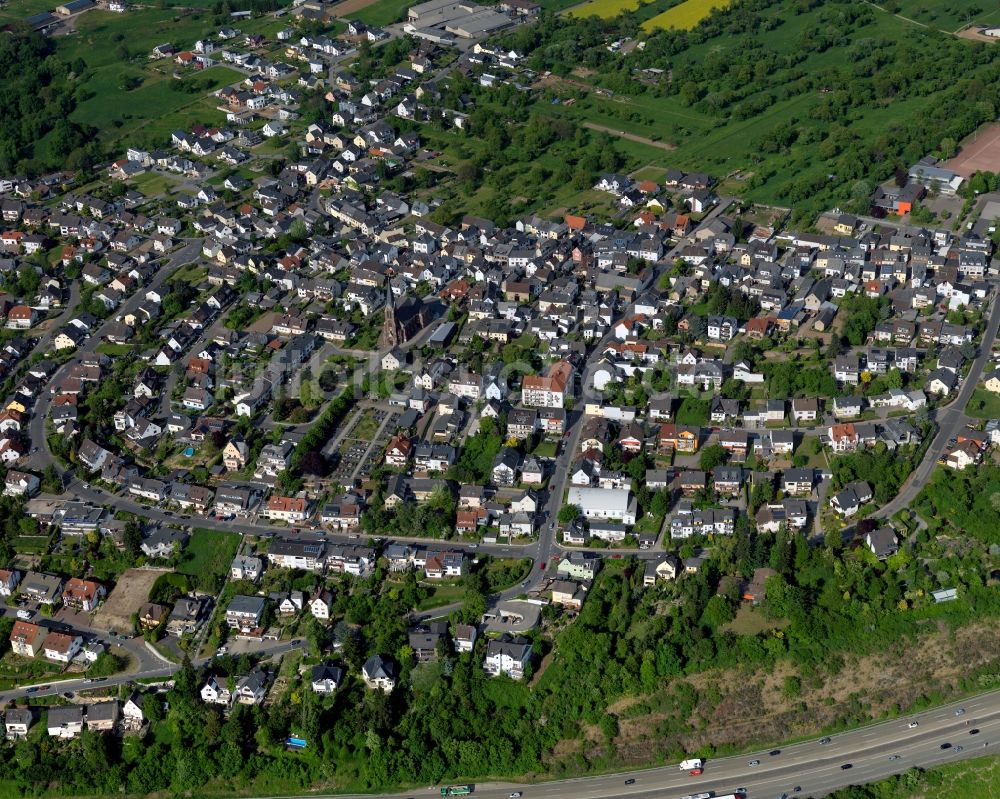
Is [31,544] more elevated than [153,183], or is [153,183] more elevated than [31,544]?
[31,544]

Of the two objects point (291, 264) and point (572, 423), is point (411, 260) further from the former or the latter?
point (572, 423)

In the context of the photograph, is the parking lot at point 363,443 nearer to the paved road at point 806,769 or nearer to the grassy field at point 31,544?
the grassy field at point 31,544

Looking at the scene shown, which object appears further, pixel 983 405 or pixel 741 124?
pixel 741 124

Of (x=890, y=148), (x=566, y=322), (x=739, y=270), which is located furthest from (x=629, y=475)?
(x=890, y=148)

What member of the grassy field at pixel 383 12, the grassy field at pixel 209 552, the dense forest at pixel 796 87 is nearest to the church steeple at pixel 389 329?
the grassy field at pixel 209 552

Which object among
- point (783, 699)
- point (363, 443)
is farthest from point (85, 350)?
point (783, 699)

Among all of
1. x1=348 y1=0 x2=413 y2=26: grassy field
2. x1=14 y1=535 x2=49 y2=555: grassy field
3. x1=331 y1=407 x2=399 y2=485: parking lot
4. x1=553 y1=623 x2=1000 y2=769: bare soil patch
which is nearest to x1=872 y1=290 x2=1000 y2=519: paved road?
x1=553 y1=623 x2=1000 y2=769: bare soil patch

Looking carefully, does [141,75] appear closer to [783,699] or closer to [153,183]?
[153,183]

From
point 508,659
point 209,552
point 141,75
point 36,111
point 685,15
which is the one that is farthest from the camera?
point 685,15
